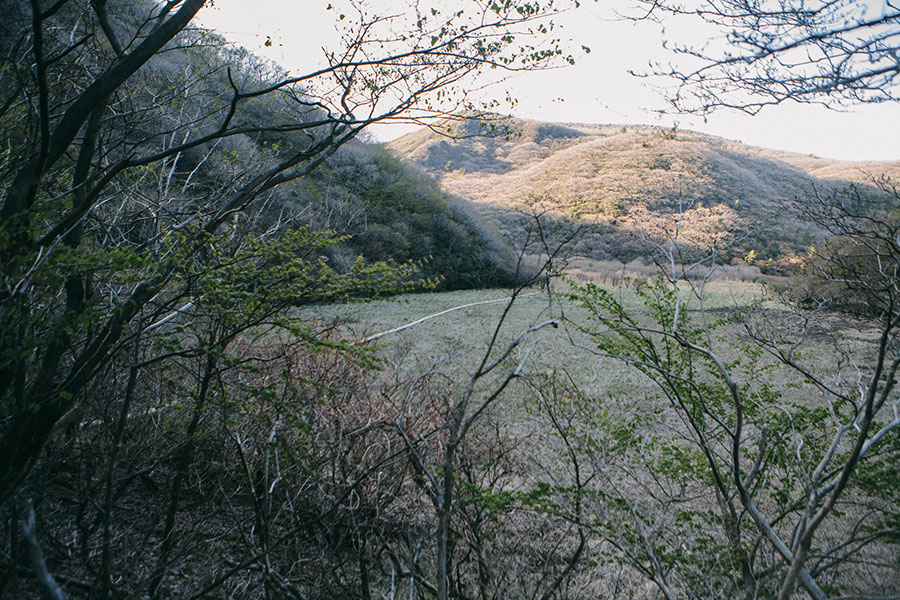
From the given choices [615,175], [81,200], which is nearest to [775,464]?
[81,200]

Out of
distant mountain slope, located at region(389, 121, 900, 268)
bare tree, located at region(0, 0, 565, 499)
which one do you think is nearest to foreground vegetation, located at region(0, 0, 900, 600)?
bare tree, located at region(0, 0, 565, 499)

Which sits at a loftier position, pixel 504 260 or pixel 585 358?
pixel 504 260

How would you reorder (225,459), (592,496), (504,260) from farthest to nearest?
(504,260), (225,459), (592,496)

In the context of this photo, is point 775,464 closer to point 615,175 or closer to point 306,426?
point 306,426

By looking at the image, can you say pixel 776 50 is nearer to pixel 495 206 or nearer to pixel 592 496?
pixel 592 496

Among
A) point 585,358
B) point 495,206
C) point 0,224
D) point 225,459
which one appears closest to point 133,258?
point 0,224

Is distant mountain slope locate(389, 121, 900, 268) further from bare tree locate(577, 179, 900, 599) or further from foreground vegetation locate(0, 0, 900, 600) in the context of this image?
foreground vegetation locate(0, 0, 900, 600)

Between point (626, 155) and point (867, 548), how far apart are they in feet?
138

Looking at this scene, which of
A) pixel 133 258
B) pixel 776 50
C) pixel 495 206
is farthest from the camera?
pixel 495 206

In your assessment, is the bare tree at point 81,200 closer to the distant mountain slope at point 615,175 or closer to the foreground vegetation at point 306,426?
the foreground vegetation at point 306,426

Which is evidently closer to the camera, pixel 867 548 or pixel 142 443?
pixel 142 443

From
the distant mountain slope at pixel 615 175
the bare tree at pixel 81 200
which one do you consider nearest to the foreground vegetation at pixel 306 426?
the bare tree at pixel 81 200

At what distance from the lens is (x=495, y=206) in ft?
105

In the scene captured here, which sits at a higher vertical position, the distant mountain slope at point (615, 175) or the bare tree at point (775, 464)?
the distant mountain slope at point (615, 175)
